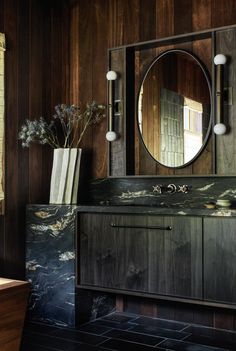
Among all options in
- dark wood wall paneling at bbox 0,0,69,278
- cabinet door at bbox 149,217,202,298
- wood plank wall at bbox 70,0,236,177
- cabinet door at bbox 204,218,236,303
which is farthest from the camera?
dark wood wall paneling at bbox 0,0,69,278

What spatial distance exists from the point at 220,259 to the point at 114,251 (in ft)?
2.39

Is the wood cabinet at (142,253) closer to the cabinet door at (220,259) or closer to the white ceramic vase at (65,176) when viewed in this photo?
the cabinet door at (220,259)

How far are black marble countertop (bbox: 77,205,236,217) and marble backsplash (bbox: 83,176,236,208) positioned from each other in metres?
0.35

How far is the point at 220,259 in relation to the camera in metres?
2.78

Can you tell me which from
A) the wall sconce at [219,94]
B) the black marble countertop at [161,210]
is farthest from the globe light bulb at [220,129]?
the black marble countertop at [161,210]

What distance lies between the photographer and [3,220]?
341 cm

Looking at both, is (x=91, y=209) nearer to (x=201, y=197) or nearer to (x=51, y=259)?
(x=51, y=259)

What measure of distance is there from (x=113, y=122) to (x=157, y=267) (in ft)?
3.85

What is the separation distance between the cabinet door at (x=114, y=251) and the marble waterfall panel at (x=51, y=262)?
0.31ft

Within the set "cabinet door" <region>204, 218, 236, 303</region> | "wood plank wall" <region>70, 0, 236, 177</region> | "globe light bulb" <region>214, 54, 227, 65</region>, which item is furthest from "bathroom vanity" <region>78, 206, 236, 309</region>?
"globe light bulb" <region>214, 54, 227, 65</region>

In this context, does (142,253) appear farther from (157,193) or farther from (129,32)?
(129,32)

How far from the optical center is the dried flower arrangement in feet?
11.5

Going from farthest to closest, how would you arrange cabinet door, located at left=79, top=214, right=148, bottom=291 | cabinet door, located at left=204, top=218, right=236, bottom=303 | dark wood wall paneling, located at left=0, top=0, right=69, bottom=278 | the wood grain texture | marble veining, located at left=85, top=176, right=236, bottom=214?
1. dark wood wall paneling, located at left=0, top=0, right=69, bottom=278
2. marble veining, located at left=85, top=176, right=236, bottom=214
3. cabinet door, located at left=79, top=214, right=148, bottom=291
4. cabinet door, located at left=204, top=218, right=236, bottom=303
5. the wood grain texture

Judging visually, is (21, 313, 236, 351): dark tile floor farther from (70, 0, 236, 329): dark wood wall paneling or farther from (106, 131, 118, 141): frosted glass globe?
(106, 131, 118, 141): frosted glass globe
